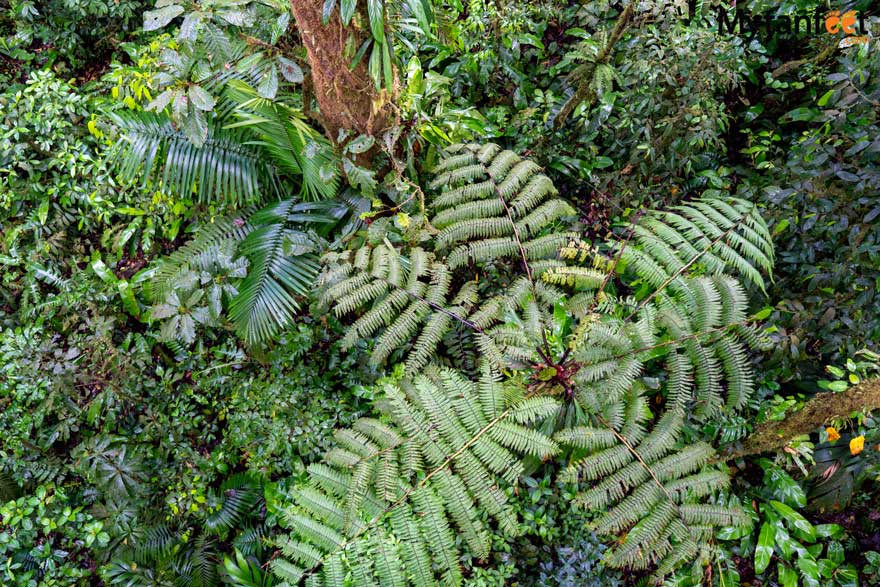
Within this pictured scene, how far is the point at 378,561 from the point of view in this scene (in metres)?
2.29

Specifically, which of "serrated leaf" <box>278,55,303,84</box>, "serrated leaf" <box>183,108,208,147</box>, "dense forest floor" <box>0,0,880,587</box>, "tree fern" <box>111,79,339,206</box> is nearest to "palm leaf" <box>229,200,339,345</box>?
"dense forest floor" <box>0,0,880,587</box>

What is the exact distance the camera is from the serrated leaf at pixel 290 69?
278 centimetres

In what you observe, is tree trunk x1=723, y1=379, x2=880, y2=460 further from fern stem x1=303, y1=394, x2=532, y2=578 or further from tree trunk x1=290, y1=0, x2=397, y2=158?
tree trunk x1=290, y1=0, x2=397, y2=158

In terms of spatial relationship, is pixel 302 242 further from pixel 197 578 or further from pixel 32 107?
pixel 32 107

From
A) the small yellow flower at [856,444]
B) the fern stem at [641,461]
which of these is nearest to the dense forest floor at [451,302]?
the fern stem at [641,461]

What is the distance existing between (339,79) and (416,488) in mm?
2116

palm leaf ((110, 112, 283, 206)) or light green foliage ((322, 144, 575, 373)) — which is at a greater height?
palm leaf ((110, 112, 283, 206))

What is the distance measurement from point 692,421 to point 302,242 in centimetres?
237

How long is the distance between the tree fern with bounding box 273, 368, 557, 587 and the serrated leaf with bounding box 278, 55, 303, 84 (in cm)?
167

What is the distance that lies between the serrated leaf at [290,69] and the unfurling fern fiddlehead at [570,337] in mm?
935

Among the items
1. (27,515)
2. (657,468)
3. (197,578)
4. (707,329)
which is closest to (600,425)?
(657,468)

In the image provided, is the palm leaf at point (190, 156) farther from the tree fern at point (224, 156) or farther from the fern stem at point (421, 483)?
the fern stem at point (421, 483)

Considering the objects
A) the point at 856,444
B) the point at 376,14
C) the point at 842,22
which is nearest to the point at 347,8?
the point at 376,14

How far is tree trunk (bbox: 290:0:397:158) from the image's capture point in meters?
2.62
